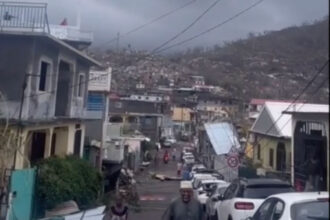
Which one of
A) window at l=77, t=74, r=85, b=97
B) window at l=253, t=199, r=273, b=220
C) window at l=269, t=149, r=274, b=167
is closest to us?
window at l=253, t=199, r=273, b=220

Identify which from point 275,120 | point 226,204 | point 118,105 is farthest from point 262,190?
point 118,105

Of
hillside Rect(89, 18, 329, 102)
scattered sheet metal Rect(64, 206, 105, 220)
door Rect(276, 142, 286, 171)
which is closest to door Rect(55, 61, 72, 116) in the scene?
hillside Rect(89, 18, 329, 102)

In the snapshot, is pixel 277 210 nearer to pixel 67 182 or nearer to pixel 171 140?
pixel 67 182

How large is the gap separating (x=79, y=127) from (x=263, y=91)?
19.0 meters

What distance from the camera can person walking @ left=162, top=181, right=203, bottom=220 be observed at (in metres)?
8.06

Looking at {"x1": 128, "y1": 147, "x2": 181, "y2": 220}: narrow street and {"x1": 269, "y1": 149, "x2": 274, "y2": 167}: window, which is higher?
{"x1": 269, "y1": 149, "x2": 274, "y2": 167}: window

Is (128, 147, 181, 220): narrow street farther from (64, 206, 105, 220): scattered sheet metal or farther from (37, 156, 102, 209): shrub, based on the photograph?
(64, 206, 105, 220): scattered sheet metal

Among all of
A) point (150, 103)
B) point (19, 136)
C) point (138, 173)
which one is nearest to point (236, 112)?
point (138, 173)

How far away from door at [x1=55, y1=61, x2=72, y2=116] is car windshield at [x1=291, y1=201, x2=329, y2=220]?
16.6 metres

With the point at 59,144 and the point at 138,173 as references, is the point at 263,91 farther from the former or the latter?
the point at 59,144

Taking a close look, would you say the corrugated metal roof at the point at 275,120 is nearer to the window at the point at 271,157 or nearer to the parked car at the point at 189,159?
the window at the point at 271,157

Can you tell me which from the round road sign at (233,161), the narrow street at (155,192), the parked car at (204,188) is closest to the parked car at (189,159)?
the narrow street at (155,192)

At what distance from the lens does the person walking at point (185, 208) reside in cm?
806

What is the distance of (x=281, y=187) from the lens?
13.2 m
